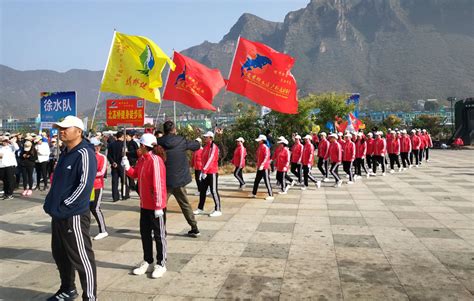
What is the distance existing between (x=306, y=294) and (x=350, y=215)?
4.38 meters

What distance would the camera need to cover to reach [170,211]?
345 inches

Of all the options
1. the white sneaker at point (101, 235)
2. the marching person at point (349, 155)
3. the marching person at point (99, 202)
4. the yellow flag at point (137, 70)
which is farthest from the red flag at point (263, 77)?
the white sneaker at point (101, 235)

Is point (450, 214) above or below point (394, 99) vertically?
below

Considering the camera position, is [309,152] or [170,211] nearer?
[170,211]

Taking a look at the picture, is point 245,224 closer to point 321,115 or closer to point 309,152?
point 309,152

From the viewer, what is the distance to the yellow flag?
884 cm

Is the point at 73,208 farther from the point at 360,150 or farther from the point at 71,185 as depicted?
the point at 360,150

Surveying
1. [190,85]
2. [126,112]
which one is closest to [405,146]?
[190,85]

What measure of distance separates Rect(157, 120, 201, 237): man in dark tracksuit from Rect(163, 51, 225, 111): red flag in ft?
14.2

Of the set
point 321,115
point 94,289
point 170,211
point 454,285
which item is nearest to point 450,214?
point 454,285

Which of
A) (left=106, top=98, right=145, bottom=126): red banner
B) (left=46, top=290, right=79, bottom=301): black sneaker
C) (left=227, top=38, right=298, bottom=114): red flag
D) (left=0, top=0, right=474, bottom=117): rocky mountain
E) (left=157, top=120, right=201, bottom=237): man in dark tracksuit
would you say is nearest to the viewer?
(left=46, top=290, right=79, bottom=301): black sneaker

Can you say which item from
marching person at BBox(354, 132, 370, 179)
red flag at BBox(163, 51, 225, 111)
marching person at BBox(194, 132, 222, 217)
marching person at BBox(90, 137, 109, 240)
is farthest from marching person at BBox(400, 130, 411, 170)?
marching person at BBox(90, 137, 109, 240)

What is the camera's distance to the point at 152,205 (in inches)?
192

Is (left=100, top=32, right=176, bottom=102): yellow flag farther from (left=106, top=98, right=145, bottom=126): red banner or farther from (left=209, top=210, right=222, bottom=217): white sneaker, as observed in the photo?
(left=106, top=98, right=145, bottom=126): red banner
